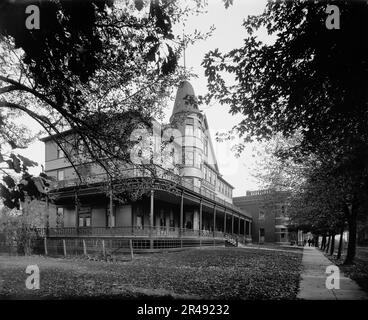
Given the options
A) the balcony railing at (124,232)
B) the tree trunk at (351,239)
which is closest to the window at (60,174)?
the balcony railing at (124,232)

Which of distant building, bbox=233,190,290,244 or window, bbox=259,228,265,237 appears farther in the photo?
window, bbox=259,228,265,237

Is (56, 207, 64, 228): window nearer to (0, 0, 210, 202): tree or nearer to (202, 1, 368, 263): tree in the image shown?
(0, 0, 210, 202): tree

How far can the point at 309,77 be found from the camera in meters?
6.27

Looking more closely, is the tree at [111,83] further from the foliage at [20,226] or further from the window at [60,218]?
the window at [60,218]

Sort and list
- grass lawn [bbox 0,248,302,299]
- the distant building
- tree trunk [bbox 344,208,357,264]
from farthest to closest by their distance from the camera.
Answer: the distant building, tree trunk [bbox 344,208,357,264], grass lawn [bbox 0,248,302,299]

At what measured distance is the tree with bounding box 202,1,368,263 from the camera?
5465 mm

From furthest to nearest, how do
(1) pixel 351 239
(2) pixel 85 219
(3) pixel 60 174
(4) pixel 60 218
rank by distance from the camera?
(3) pixel 60 174 → (2) pixel 85 219 → (4) pixel 60 218 → (1) pixel 351 239

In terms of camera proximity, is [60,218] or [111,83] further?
[60,218]

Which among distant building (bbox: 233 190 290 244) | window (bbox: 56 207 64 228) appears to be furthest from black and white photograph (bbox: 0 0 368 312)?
distant building (bbox: 233 190 290 244)

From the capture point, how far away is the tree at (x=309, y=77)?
17.9ft

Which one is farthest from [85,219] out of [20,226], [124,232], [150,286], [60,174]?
[150,286]

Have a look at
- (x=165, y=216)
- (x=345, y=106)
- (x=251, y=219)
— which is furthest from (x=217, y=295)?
(x=251, y=219)

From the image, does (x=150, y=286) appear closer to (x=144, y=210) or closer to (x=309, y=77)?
(x=309, y=77)
